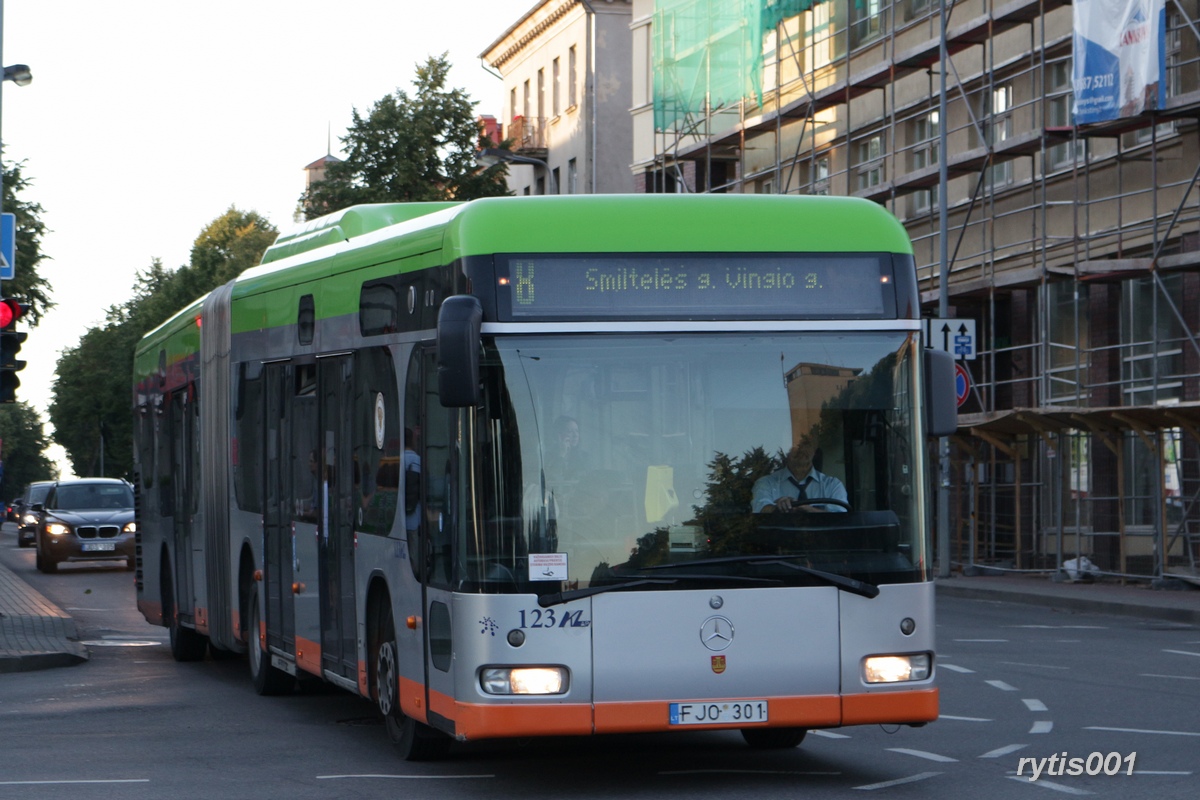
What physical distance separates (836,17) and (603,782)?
3231cm

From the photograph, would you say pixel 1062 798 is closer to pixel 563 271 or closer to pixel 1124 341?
pixel 563 271

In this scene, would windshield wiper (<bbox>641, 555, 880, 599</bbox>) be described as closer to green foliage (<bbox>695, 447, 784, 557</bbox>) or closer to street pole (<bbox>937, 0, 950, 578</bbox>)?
green foliage (<bbox>695, 447, 784, 557</bbox>)

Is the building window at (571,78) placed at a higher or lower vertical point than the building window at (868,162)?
higher

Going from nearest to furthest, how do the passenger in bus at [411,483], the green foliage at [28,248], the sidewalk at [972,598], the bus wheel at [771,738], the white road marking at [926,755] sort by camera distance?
the passenger in bus at [411,483] < the white road marking at [926,755] < the bus wheel at [771,738] < the sidewalk at [972,598] < the green foliage at [28,248]

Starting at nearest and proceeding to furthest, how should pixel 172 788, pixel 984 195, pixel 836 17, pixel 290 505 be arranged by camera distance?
pixel 172 788 → pixel 290 505 → pixel 984 195 → pixel 836 17

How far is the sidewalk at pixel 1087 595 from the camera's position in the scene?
23.1 m

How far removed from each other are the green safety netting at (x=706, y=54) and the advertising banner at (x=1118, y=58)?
45.2 ft

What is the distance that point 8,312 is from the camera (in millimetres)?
19406

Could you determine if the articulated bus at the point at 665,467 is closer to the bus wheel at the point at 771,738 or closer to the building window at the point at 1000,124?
the bus wheel at the point at 771,738

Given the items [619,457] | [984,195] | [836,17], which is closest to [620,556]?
[619,457]

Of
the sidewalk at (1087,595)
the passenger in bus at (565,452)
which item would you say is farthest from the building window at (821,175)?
the passenger in bus at (565,452)

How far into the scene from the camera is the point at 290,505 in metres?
12.9

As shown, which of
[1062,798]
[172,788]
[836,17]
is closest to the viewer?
[1062,798]

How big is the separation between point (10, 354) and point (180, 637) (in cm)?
389
